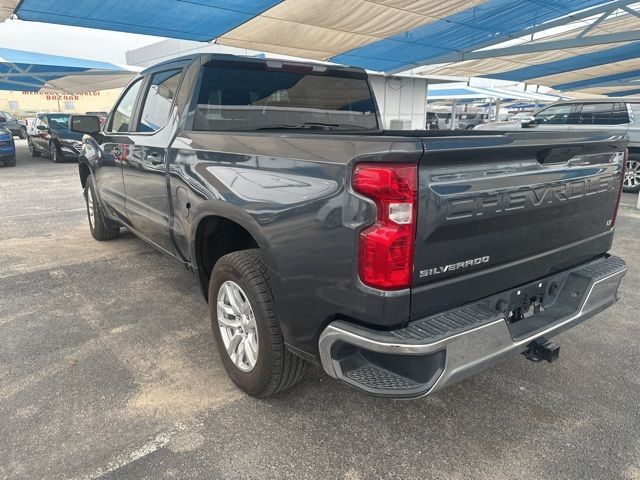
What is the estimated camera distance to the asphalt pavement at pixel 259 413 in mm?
2168

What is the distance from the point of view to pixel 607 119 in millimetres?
9414

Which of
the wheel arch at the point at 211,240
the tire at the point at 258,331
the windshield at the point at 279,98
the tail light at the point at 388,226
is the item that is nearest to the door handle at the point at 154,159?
the windshield at the point at 279,98

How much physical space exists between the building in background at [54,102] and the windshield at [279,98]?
5612 centimetres

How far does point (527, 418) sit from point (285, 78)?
2.81 metres

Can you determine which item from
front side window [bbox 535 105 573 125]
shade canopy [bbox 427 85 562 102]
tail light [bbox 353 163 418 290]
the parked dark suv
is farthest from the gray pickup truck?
shade canopy [bbox 427 85 562 102]

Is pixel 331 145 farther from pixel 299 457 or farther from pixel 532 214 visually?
pixel 299 457

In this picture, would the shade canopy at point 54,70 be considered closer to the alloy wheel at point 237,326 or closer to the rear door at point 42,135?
the rear door at point 42,135

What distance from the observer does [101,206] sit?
520 cm

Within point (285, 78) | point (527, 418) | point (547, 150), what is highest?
point (285, 78)

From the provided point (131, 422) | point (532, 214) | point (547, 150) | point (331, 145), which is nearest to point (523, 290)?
point (532, 214)

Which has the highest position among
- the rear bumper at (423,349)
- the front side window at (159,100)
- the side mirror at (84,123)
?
the front side window at (159,100)

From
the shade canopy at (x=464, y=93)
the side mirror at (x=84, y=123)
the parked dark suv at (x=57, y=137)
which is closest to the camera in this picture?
the side mirror at (x=84, y=123)

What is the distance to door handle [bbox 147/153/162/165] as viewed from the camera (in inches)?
130

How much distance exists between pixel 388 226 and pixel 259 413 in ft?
4.71
